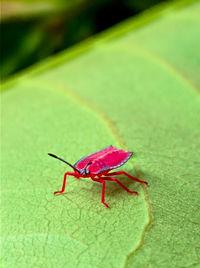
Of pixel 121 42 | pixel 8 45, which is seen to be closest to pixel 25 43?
pixel 8 45

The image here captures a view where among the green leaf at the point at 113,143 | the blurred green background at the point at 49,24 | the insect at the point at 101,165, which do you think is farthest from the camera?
the blurred green background at the point at 49,24

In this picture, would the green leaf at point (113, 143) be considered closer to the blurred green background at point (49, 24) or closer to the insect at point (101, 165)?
the insect at point (101, 165)

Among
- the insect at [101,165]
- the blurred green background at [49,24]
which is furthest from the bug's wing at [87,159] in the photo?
the blurred green background at [49,24]

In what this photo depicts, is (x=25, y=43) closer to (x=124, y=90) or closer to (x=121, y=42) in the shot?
(x=121, y=42)

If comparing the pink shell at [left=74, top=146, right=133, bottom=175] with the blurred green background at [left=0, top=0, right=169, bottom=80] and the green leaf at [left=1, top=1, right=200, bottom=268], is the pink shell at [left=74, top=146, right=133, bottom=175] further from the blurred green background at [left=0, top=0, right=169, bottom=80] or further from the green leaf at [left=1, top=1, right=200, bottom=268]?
the blurred green background at [left=0, top=0, right=169, bottom=80]

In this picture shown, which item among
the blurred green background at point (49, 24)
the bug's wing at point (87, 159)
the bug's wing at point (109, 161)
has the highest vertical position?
the blurred green background at point (49, 24)

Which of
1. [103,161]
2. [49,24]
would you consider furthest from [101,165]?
[49,24]
